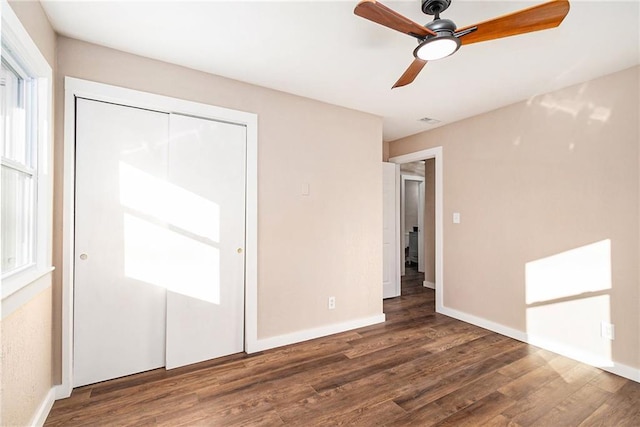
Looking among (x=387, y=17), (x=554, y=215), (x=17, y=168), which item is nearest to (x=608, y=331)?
(x=554, y=215)

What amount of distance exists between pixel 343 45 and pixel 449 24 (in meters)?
0.81

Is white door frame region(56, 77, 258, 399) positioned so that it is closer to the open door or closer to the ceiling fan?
the ceiling fan

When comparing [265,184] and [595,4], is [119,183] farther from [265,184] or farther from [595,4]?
[595,4]

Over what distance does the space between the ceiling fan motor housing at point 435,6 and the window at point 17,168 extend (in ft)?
7.00

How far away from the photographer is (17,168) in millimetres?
1559

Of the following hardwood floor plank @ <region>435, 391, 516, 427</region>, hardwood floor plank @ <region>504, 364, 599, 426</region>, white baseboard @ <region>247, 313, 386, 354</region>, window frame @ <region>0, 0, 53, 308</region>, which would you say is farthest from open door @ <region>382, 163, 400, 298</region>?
window frame @ <region>0, 0, 53, 308</region>

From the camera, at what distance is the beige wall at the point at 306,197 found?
8.40ft

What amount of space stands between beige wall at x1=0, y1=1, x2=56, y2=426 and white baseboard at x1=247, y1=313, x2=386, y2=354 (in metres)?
1.41

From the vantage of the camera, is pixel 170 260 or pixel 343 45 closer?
pixel 343 45

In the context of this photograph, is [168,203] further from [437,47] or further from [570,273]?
[570,273]

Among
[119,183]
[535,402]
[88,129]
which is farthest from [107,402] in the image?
[535,402]

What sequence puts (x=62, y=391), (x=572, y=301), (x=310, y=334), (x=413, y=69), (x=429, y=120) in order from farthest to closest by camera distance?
1. (x=429, y=120)
2. (x=310, y=334)
3. (x=572, y=301)
4. (x=62, y=391)
5. (x=413, y=69)

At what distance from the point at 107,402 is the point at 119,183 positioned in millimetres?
1509

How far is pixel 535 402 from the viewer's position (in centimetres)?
202
